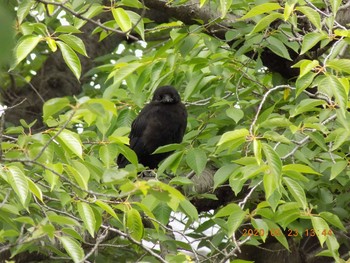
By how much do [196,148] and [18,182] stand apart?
139cm

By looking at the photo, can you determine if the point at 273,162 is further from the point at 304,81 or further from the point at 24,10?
the point at 24,10

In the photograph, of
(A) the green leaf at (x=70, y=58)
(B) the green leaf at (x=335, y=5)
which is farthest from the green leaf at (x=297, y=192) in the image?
(A) the green leaf at (x=70, y=58)

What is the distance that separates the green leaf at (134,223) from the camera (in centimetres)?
221

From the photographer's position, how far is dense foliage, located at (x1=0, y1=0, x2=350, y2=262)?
2164 millimetres

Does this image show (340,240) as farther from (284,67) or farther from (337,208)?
(284,67)

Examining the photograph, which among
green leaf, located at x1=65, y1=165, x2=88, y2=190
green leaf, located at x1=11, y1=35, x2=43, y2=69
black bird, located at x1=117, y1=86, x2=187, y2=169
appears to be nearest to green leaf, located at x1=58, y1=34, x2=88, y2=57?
green leaf, located at x1=11, y1=35, x2=43, y2=69

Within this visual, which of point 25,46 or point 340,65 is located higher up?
point 25,46

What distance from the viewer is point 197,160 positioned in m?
3.14

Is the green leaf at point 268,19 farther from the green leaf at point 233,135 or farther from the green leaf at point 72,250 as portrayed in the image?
the green leaf at point 72,250

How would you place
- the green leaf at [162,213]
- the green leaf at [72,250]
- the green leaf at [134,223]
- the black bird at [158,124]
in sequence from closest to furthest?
the green leaf at [72,250]
the green leaf at [134,223]
the green leaf at [162,213]
the black bird at [158,124]

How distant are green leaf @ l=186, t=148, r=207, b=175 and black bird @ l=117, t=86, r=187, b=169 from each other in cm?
155

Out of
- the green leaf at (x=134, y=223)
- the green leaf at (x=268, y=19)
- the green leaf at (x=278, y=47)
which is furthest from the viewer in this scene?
the green leaf at (x=278, y=47)

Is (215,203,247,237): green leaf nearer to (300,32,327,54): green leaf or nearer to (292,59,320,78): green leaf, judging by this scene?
(292,59,320,78): green leaf

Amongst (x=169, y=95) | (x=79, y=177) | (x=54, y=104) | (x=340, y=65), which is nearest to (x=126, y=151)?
(x=79, y=177)
